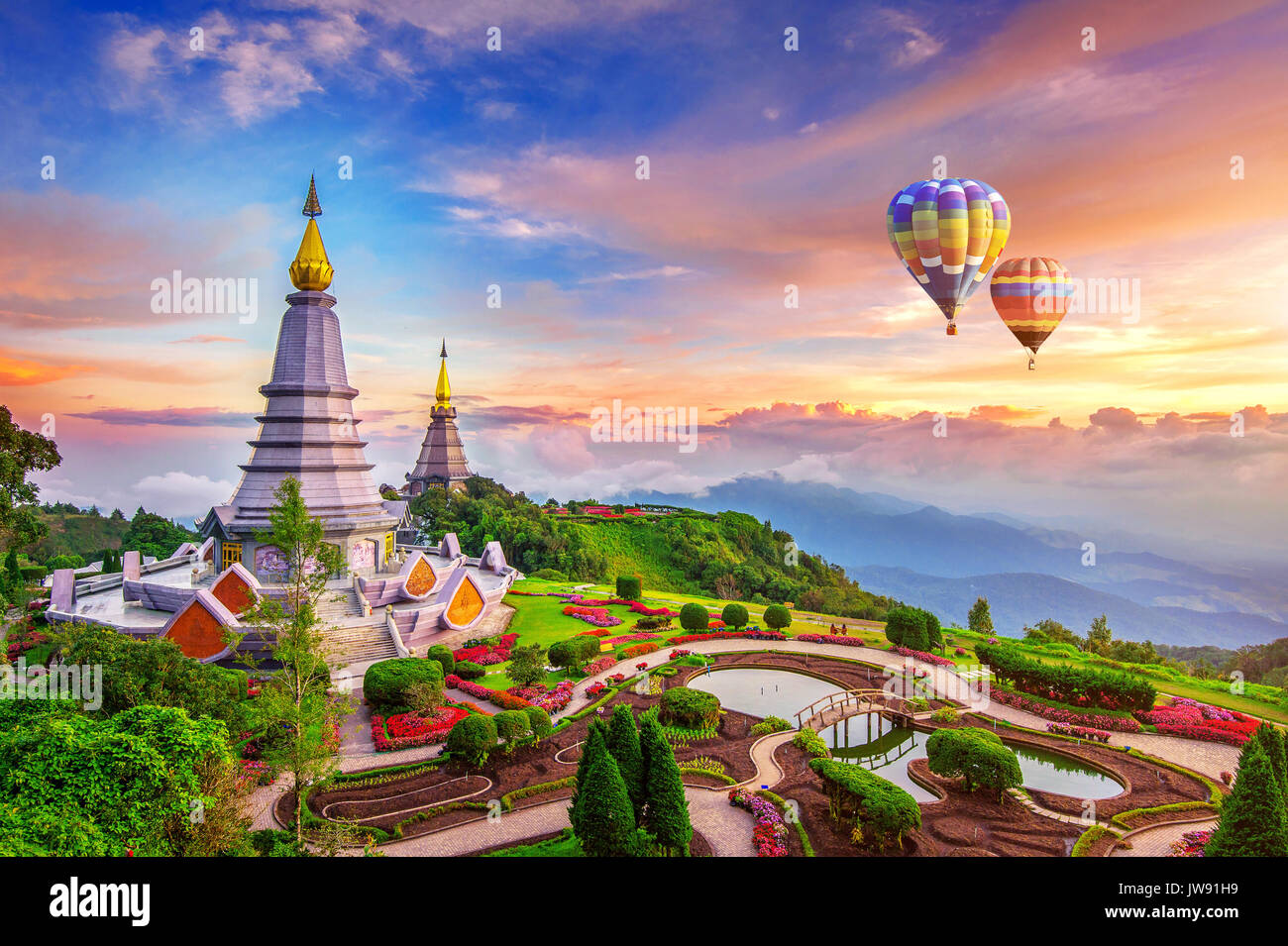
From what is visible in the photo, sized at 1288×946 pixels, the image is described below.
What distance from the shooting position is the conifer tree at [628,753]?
1214 cm

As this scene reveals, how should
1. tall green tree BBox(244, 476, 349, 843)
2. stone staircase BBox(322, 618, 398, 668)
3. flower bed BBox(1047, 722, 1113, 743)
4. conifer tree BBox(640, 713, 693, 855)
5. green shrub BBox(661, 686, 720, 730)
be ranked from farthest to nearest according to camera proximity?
stone staircase BBox(322, 618, 398, 668) < green shrub BBox(661, 686, 720, 730) < flower bed BBox(1047, 722, 1113, 743) < tall green tree BBox(244, 476, 349, 843) < conifer tree BBox(640, 713, 693, 855)

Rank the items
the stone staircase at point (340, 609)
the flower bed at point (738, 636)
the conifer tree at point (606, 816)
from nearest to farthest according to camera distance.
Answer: the conifer tree at point (606, 816), the stone staircase at point (340, 609), the flower bed at point (738, 636)

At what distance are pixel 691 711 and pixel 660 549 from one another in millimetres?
37082

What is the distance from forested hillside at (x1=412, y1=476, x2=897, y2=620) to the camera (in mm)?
46562

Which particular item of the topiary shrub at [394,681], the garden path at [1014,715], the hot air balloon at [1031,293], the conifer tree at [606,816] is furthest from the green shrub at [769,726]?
the hot air balloon at [1031,293]

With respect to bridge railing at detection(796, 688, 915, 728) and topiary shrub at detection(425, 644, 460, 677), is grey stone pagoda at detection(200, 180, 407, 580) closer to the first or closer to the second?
topiary shrub at detection(425, 644, 460, 677)

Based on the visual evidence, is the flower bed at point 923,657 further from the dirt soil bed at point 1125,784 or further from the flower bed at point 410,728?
the flower bed at point 410,728

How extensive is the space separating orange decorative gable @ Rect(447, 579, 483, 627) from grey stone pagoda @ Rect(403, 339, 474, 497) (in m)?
31.9

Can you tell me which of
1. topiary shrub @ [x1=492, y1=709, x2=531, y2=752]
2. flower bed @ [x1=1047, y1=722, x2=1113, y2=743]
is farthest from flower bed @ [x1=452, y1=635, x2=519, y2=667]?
flower bed @ [x1=1047, y1=722, x2=1113, y2=743]

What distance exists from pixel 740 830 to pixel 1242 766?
9302mm

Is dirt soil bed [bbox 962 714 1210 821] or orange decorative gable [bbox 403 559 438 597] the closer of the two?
dirt soil bed [bbox 962 714 1210 821]

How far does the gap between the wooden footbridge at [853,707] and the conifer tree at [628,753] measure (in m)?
8.64

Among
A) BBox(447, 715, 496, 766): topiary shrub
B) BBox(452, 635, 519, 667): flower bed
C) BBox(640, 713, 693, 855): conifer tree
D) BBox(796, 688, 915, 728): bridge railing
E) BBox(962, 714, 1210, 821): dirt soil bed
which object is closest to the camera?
BBox(640, 713, 693, 855): conifer tree
